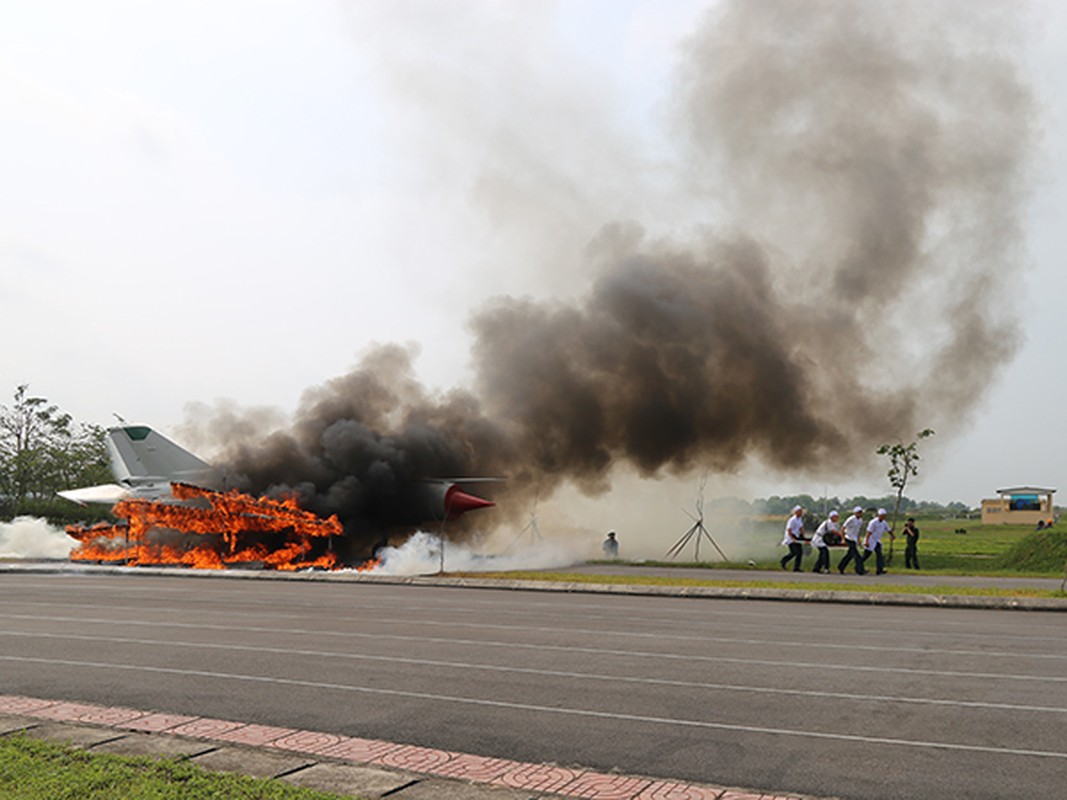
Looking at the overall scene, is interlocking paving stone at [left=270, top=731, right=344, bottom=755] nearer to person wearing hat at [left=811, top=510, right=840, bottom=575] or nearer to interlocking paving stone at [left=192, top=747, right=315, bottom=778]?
interlocking paving stone at [left=192, top=747, right=315, bottom=778]

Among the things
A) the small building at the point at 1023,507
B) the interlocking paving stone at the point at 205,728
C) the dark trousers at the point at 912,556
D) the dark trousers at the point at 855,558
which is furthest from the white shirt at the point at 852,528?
the small building at the point at 1023,507

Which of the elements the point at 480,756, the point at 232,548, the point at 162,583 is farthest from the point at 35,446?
the point at 480,756

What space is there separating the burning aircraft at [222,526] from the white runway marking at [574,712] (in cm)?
1832

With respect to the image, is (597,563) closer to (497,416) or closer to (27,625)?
(497,416)

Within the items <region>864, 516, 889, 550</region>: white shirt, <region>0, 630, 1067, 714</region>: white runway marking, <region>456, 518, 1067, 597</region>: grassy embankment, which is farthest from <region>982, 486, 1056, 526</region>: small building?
<region>0, 630, 1067, 714</region>: white runway marking

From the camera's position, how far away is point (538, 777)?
578 cm

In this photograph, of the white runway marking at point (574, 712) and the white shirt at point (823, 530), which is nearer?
the white runway marking at point (574, 712)

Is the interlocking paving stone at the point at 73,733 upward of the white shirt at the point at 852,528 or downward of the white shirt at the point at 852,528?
downward

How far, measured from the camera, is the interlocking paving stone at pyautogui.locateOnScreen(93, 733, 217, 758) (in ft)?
20.3

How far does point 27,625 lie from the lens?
13203 millimetres

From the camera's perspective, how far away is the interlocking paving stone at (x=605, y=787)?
17.6 feet

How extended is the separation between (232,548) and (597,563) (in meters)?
11.3

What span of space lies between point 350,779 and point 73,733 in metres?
2.41

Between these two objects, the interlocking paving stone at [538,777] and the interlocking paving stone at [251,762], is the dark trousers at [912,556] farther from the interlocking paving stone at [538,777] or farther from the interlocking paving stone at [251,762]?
the interlocking paving stone at [251,762]
